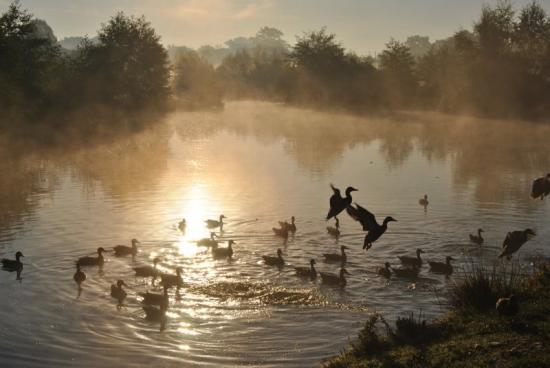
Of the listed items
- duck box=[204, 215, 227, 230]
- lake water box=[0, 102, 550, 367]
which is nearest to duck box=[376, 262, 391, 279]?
lake water box=[0, 102, 550, 367]

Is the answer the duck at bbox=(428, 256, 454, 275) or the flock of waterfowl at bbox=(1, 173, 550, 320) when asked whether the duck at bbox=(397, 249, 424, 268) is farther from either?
the duck at bbox=(428, 256, 454, 275)

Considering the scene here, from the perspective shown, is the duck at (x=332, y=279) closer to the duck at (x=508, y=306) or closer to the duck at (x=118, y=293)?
the duck at (x=118, y=293)

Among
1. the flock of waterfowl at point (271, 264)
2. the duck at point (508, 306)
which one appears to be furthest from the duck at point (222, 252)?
the duck at point (508, 306)

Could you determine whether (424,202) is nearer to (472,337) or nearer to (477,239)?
(477,239)

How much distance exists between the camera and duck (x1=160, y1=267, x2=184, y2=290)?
53.8ft

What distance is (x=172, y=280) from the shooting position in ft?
54.7

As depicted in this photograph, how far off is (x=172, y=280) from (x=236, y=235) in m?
6.42

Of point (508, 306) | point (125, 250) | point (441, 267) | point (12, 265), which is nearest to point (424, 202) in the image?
point (441, 267)

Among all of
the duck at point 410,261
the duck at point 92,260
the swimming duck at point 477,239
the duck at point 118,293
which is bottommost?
the duck at point 118,293

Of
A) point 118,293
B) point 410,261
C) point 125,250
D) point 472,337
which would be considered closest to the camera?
point 472,337

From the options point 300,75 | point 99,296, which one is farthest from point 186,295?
point 300,75

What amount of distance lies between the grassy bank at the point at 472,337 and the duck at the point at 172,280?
6.16 m

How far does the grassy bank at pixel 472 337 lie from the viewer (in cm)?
945

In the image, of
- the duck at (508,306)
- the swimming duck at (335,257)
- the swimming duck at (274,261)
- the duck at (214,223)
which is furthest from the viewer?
the duck at (214,223)
